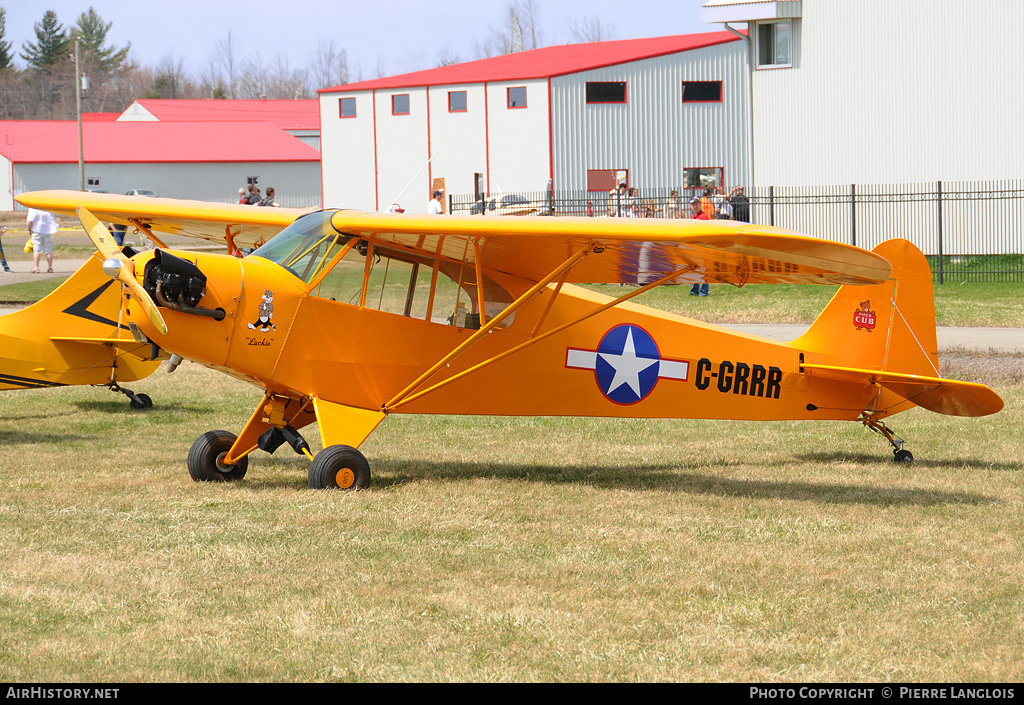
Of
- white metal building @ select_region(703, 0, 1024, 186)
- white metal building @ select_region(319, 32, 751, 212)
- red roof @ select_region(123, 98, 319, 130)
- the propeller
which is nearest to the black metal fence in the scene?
white metal building @ select_region(703, 0, 1024, 186)

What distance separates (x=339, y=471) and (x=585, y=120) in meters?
34.1

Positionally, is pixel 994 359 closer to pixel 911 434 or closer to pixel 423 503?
pixel 911 434

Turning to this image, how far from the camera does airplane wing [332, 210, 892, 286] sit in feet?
22.6

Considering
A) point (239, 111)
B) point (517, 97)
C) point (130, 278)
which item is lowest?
point (130, 278)

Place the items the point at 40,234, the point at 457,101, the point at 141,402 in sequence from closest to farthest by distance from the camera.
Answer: the point at 141,402 < the point at 40,234 < the point at 457,101

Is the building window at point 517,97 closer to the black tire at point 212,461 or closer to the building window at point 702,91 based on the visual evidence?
the building window at point 702,91

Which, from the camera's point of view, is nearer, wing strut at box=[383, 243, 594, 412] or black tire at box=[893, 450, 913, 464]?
wing strut at box=[383, 243, 594, 412]

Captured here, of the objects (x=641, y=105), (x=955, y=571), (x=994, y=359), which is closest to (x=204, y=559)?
(x=955, y=571)

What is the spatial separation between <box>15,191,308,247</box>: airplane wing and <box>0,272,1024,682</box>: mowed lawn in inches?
84.5

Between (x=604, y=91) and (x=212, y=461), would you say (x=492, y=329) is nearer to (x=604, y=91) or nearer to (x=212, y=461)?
(x=212, y=461)

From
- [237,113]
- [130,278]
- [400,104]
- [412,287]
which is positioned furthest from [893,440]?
[237,113]

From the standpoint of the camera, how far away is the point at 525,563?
6.55m

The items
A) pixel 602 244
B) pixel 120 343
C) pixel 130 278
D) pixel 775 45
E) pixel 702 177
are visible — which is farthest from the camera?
pixel 702 177

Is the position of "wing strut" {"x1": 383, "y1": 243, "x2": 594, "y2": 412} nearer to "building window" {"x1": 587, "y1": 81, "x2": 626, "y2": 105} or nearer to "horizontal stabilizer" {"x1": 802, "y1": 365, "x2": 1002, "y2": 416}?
"horizontal stabilizer" {"x1": 802, "y1": 365, "x2": 1002, "y2": 416}
